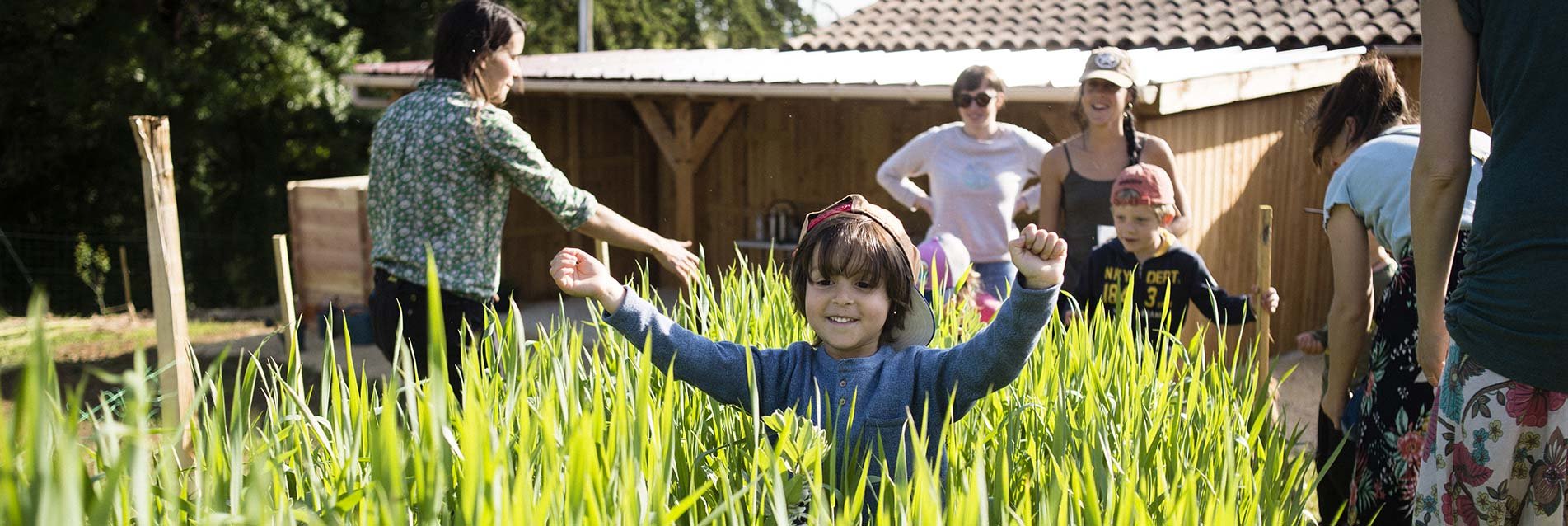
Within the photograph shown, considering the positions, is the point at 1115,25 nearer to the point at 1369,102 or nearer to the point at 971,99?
the point at 971,99

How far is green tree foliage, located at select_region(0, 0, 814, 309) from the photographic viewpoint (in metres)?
15.2

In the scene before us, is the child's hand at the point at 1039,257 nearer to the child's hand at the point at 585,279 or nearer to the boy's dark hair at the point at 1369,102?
the child's hand at the point at 585,279

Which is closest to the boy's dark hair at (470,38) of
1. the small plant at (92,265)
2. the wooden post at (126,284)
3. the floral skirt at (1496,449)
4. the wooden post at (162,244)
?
the wooden post at (162,244)

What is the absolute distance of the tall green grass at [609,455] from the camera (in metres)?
1.10

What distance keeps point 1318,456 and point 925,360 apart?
1.58m

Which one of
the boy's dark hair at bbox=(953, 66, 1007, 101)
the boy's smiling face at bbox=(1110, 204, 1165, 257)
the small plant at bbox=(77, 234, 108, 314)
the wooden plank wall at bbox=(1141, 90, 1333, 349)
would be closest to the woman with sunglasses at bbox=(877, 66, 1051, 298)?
the boy's dark hair at bbox=(953, 66, 1007, 101)

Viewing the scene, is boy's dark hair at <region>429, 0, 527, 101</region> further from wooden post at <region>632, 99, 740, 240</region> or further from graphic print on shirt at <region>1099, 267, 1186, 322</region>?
wooden post at <region>632, 99, 740, 240</region>

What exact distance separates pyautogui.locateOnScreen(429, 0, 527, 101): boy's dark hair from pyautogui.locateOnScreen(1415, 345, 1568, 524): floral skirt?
2.02 m

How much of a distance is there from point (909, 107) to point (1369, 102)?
7573mm

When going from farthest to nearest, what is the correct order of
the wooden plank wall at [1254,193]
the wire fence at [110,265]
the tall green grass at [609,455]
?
the wire fence at [110,265] < the wooden plank wall at [1254,193] < the tall green grass at [609,455]

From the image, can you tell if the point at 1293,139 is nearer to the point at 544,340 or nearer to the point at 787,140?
the point at 787,140

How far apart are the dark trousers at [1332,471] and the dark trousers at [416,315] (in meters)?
1.96

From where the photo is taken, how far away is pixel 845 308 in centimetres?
188

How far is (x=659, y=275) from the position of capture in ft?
40.7
